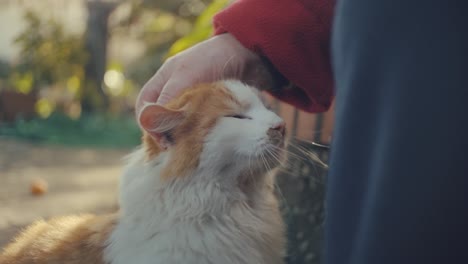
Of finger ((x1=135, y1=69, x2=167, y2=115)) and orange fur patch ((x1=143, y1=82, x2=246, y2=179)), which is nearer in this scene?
orange fur patch ((x1=143, y1=82, x2=246, y2=179))

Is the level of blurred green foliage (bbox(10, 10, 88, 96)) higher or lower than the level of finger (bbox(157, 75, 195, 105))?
higher

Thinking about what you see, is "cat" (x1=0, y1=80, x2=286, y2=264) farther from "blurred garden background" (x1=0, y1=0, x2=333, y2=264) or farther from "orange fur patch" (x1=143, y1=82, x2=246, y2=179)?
"blurred garden background" (x1=0, y1=0, x2=333, y2=264)

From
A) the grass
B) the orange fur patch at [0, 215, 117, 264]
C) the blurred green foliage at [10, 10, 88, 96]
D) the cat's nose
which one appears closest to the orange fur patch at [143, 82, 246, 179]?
the cat's nose

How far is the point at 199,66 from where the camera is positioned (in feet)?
4.75

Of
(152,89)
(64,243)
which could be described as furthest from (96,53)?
(64,243)

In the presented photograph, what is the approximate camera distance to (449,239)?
63cm

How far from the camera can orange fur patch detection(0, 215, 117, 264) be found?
1.32 m

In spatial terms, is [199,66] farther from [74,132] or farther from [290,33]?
[74,132]

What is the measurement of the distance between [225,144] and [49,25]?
24.5 ft

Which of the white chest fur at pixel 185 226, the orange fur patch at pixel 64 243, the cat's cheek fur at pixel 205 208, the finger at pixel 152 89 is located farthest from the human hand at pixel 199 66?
the orange fur patch at pixel 64 243

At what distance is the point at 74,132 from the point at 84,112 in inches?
66.2

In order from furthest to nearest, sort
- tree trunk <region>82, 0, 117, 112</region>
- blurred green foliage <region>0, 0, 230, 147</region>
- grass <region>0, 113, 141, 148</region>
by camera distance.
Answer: tree trunk <region>82, 0, 117, 112</region> → blurred green foliage <region>0, 0, 230, 147</region> → grass <region>0, 113, 141, 148</region>

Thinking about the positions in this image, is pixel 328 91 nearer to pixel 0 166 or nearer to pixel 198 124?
pixel 198 124

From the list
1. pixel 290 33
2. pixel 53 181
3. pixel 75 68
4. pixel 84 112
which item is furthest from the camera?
pixel 75 68
